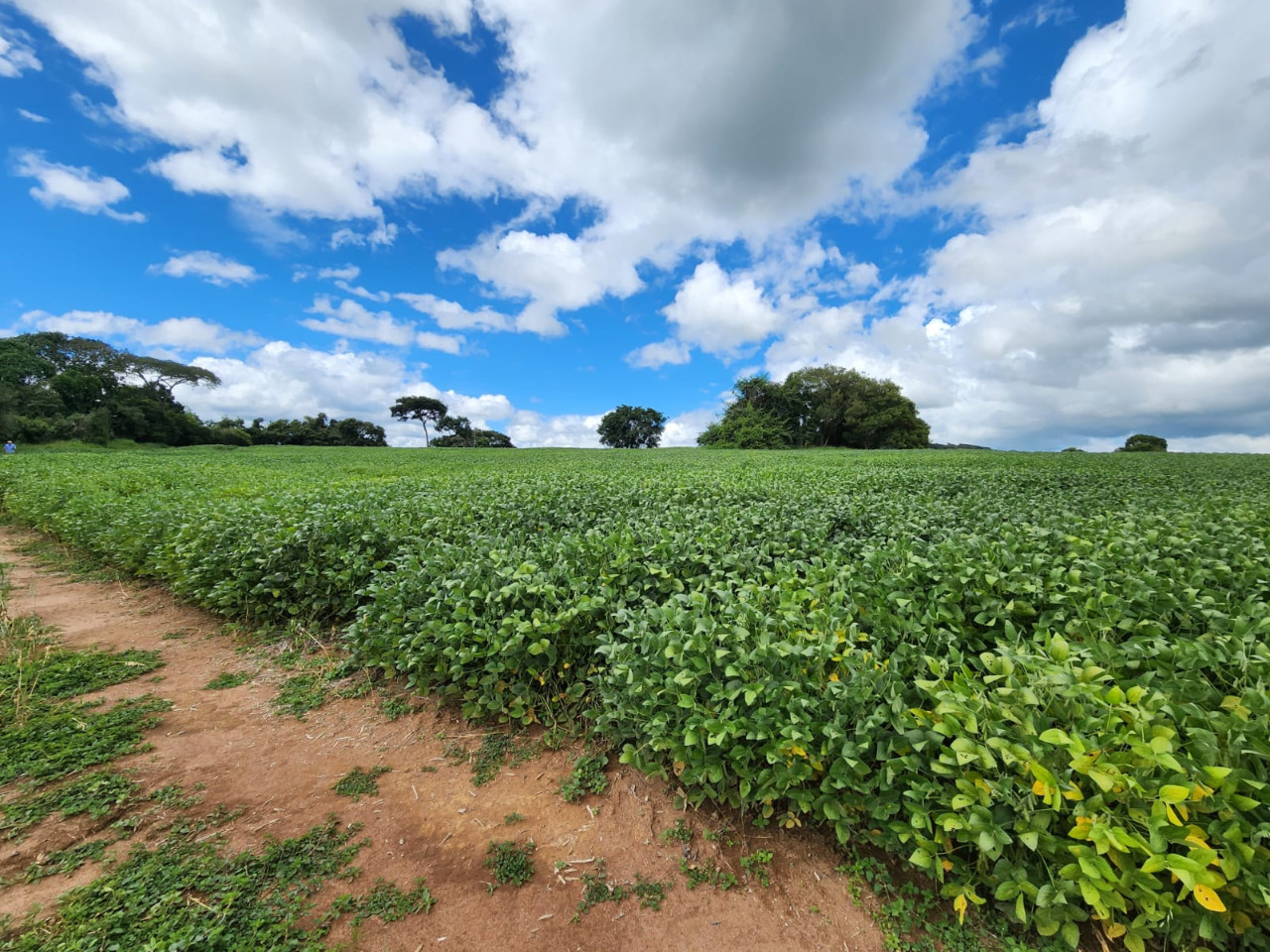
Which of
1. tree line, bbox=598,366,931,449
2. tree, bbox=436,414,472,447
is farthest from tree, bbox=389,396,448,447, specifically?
tree line, bbox=598,366,931,449

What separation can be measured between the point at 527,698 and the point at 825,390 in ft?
177

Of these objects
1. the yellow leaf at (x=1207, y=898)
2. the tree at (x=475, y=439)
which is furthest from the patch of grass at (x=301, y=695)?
the tree at (x=475, y=439)

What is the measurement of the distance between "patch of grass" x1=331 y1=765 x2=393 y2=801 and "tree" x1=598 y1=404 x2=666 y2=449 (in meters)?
69.1

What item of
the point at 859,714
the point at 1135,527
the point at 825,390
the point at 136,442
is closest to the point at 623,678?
the point at 859,714

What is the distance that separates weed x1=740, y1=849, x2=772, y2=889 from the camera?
239 cm

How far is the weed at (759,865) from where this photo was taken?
2393 millimetres

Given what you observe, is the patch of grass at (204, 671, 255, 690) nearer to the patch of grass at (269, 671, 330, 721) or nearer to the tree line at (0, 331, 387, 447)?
the patch of grass at (269, 671, 330, 721)

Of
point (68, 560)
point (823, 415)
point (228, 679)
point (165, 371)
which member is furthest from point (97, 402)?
point (823, 415)

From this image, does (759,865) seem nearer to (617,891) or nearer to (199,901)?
(617,891)

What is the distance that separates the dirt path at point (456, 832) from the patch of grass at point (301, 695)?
9cm

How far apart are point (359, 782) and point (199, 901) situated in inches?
37.1

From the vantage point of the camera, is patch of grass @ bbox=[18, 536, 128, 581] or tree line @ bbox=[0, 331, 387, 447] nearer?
patch of grass @ bbox=[18, 536, 128, 581]

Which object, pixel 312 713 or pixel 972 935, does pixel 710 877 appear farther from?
pixel 312 713

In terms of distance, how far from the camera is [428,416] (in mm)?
69562
